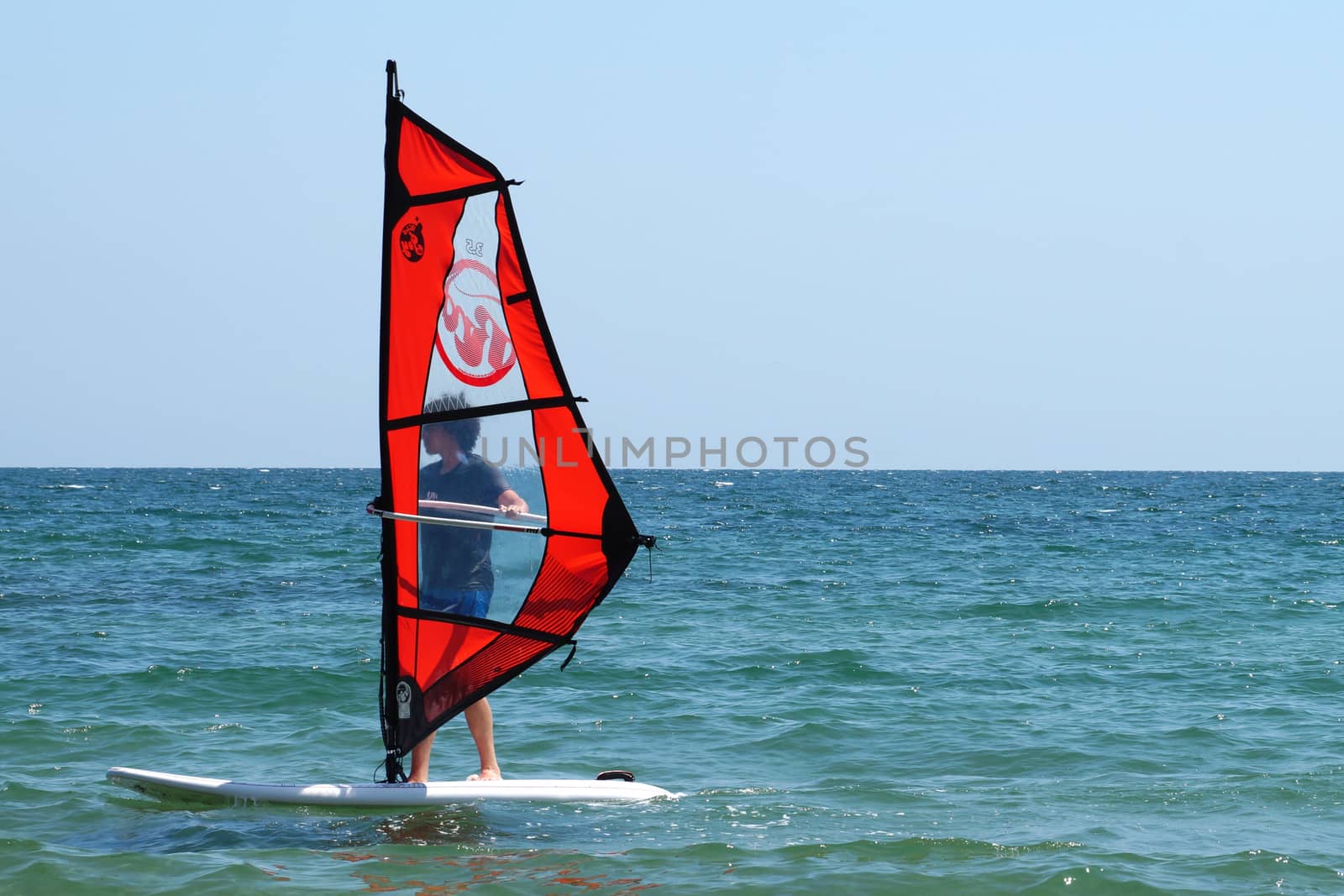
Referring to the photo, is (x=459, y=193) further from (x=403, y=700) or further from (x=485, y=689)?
(x=403, y=700)

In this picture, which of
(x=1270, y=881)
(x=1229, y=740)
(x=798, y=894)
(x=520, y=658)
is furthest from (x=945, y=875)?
(x=1229, y=740)

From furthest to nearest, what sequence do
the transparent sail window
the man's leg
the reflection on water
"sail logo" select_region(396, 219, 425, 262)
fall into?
the man's leg → the transparent sail window → "sail logo" select_region(396, 219, 425, 262) → the reflection on water

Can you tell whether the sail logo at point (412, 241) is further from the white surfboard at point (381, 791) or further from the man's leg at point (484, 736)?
the white surfboard at point (381, 791)

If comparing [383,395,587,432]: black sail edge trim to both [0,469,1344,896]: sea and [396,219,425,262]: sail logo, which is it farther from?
[0,469,1344,896]: sea

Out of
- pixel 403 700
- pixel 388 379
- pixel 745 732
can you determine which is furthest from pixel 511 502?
pixel 745 732

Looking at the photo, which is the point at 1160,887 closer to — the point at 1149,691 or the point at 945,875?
the point at 945,875

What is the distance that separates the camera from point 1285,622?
15.9 metres

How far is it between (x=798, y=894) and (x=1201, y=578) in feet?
54.5

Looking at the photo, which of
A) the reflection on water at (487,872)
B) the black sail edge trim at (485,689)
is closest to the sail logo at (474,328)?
the black sail edge trim at (485,689)

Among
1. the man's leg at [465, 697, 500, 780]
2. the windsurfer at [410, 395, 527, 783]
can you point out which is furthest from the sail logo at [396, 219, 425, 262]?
the man's leg at [465, 697, 500, 780]

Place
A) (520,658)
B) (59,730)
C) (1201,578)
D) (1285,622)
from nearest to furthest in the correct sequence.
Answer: (520,658) → (59,730) → (1285,622) → (1201,578)

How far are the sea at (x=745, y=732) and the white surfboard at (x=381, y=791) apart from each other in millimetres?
103

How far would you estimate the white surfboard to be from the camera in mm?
7180

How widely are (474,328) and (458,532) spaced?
1145 millimetres
